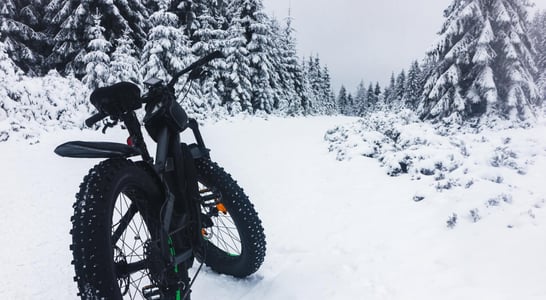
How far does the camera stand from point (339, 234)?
361cm

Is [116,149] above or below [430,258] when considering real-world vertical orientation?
above

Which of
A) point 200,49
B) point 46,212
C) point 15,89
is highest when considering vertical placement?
point 200,49

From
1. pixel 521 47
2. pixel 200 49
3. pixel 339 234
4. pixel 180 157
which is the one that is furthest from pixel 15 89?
pixel 521 47

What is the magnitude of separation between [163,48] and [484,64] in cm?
1549

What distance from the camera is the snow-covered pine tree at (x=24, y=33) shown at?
1775 centimetres

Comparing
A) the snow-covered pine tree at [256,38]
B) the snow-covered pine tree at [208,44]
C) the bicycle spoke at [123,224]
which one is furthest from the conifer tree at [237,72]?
the bicycle spoke at [123,224]

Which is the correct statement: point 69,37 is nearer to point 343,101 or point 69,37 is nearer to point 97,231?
point 97,231

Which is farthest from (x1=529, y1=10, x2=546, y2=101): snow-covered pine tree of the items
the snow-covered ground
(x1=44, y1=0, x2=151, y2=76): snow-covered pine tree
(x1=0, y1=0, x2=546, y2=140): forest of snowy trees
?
(x1=44, y1=0, x2=151, y2=76): snow-covered pine tree

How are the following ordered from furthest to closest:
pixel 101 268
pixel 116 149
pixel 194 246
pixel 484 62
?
pixel 484 62 → pixel 194 246 → pixel 116 149 → pixel 101 268

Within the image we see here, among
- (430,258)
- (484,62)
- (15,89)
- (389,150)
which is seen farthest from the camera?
(484,62)

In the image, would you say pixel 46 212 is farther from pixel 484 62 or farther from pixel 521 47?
pixel 521 47

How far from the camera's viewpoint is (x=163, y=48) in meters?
16.2

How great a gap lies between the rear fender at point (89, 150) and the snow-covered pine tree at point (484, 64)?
13.9 metres

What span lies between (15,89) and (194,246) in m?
9.64
